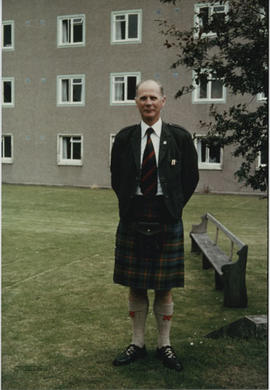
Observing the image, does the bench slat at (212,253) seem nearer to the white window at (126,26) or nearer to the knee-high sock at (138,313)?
the knee-high sock at (138,313)

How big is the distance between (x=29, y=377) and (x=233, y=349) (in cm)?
161

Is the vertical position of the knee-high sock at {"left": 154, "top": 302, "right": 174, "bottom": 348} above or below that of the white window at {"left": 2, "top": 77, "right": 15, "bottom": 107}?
A: below

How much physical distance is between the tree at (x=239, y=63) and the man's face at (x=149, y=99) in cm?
106

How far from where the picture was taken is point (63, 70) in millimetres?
24188

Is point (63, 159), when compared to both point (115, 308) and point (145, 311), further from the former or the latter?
point (145, 311)

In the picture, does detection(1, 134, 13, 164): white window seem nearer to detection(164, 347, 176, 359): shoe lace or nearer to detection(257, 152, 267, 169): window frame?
detection(257, 152, 267, 169): window frame

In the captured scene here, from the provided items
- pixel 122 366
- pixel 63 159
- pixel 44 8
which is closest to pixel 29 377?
pixel 122 366

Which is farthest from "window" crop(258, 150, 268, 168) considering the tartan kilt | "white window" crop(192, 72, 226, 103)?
"white window" crop(192, 72, 226, 103)

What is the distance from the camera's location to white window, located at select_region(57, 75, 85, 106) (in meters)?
24.0

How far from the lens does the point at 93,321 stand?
4.95 m

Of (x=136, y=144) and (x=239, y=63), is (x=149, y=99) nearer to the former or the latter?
(x=136, y=144)

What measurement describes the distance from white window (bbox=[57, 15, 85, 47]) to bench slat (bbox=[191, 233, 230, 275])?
17824 mm

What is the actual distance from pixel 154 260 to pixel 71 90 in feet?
70.7

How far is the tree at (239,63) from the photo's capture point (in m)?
4.04
